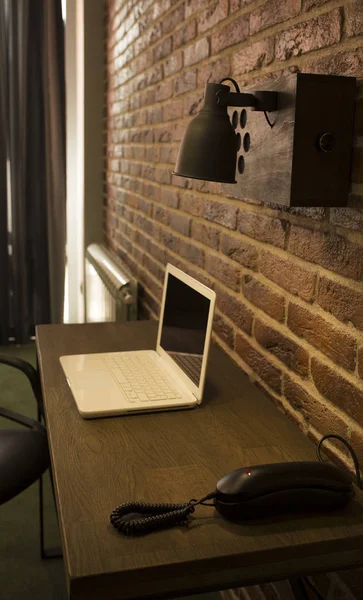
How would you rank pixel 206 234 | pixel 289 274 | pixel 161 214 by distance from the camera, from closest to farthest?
1. pixel 289 274
2. pixel 206 234
3. pixel 161 214

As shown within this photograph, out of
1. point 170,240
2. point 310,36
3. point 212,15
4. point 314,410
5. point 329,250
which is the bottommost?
point 314,410

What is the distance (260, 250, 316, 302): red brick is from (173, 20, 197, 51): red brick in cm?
86

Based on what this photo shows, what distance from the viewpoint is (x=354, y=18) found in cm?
105

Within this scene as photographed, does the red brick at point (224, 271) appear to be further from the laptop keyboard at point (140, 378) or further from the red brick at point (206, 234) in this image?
the laptop keyboard at point (140, 378)

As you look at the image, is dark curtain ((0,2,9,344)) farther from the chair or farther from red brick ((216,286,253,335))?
red brick ((216,286,253,335))

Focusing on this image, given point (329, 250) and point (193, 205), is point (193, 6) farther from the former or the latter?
point (329, 250)

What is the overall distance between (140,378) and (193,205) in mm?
731

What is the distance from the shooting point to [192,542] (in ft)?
2.84

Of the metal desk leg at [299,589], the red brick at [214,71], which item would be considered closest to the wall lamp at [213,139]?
the red brick at [214,71]

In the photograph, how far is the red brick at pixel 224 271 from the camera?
1642mm

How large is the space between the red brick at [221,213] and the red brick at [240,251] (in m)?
0.04

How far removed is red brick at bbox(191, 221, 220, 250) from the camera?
1800 mm

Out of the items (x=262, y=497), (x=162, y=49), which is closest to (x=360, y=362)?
(x=262, y=497)

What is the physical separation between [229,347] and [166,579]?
933mm
